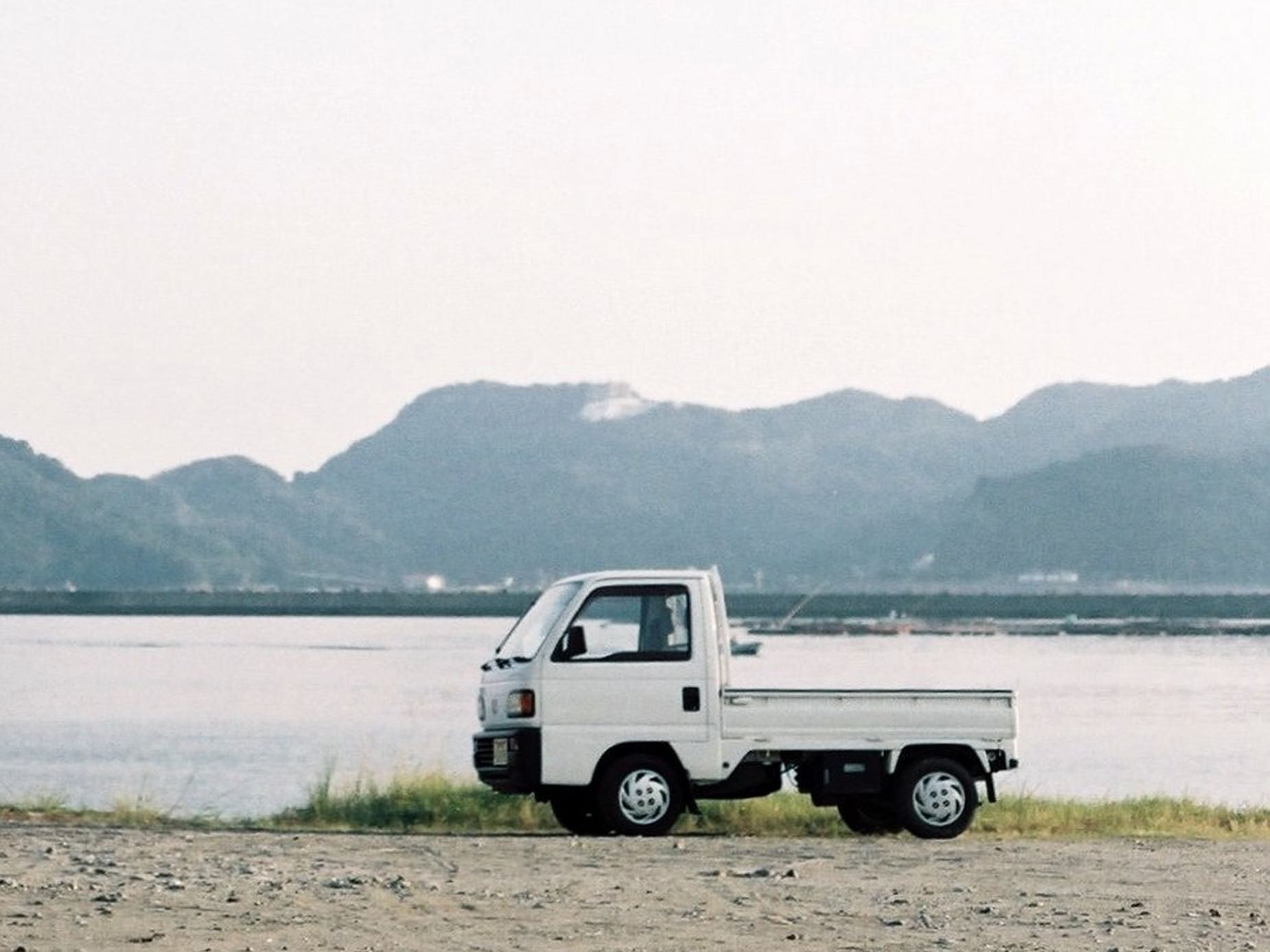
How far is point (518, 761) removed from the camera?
19.2 metres

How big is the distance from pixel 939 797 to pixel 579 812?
9.38ft

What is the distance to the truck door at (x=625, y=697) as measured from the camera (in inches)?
755

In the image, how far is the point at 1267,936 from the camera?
13438 millimetres

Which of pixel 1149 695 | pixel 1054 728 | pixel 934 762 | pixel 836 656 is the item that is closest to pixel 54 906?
pixel 934 762

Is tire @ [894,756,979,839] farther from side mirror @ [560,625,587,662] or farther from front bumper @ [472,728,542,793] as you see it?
front bumper @ [472,728,542,793]

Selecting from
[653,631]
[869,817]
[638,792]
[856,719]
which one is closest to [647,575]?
[653,631]

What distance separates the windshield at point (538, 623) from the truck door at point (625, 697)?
0.63 feet

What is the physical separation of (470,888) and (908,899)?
2.64 metres

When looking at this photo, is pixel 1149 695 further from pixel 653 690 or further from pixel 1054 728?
pixel 653 690

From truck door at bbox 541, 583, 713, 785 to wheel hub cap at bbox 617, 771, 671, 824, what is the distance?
0.27 metres

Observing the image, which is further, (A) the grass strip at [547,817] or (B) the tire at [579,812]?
(A) the grass strip at [547,817]

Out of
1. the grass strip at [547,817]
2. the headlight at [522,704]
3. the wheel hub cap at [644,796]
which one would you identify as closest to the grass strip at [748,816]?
the grass strip at [547,817]

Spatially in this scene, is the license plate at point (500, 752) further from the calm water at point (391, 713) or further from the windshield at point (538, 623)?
the calm water at point (391, 713)

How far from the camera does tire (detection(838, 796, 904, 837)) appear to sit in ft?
66.3
